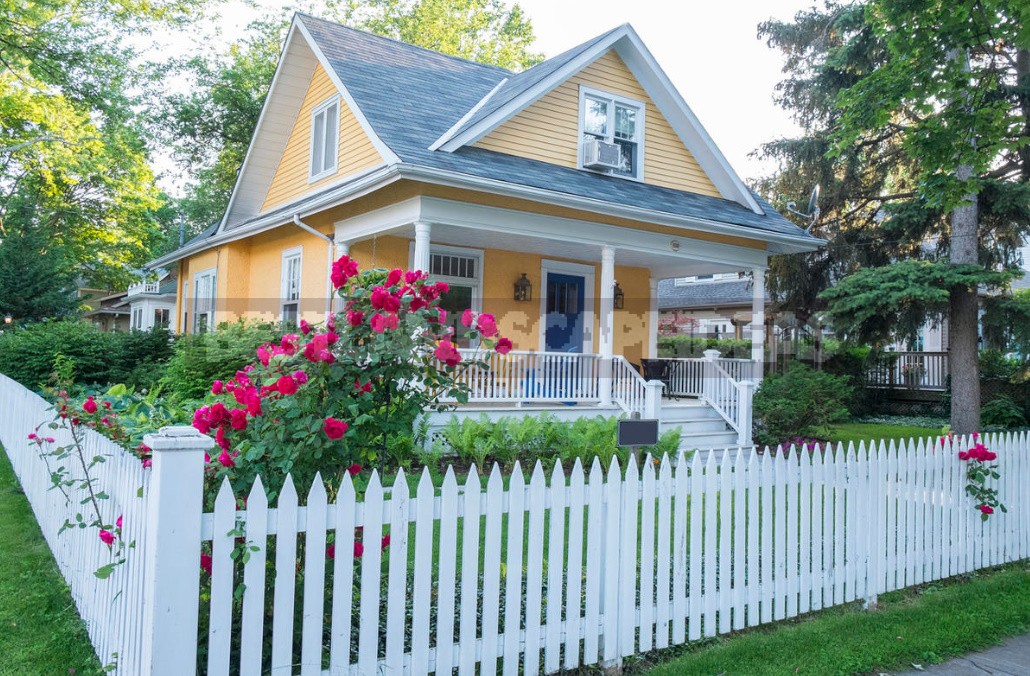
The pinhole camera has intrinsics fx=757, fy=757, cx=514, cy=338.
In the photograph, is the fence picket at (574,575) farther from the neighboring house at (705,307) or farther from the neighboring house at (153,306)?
the neighboring house at (153,306)

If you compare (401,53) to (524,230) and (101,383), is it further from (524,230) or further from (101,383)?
(101,383)

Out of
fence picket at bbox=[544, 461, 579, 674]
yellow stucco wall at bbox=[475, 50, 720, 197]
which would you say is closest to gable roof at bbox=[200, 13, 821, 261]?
yellow stucco wall at bbox=[475, 50, 720, 197]

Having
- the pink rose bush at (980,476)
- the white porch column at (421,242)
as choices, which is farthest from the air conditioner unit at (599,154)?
the pink rose bush at (980,476)

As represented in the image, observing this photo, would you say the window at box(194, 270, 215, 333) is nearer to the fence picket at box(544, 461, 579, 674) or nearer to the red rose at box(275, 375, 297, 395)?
the red rose at box(275, 375, 297, 395)

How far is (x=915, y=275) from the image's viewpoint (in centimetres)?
1292

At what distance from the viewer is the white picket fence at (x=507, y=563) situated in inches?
113

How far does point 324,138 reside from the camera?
44.0 feet

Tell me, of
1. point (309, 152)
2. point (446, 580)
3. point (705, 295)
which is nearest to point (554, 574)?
point (446, 580)

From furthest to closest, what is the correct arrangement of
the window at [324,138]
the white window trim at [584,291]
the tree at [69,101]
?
the tree at [69,101] → the white window trim at [584,291] → the window at [324,138]

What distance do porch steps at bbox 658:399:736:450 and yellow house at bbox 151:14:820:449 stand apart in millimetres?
212

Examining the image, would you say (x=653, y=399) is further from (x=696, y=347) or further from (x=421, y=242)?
(x=696, y=347)

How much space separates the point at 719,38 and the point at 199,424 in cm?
1760

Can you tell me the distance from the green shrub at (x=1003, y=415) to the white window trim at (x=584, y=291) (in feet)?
27.9

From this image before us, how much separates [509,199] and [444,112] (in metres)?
2.61
